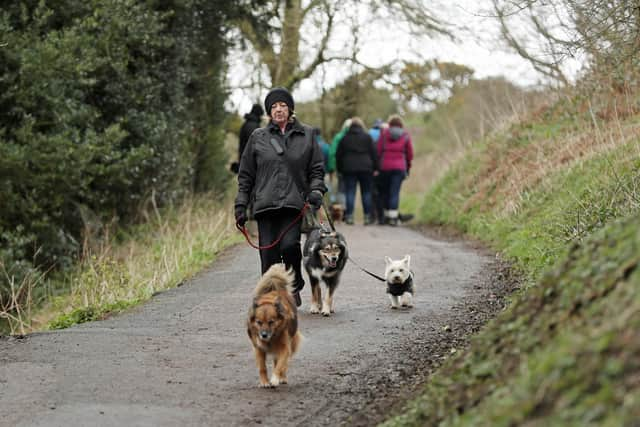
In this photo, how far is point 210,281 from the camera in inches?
511

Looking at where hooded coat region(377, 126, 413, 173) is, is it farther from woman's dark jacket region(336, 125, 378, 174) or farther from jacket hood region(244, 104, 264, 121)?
jacket hood region(244, 104, 264, 121)

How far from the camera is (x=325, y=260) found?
31.9 ft

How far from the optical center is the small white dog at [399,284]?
10.3 metres

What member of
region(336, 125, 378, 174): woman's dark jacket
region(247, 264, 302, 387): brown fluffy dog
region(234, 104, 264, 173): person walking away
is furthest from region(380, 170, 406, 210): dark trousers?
region(247, 264, 302, 387): brown fluffy dog

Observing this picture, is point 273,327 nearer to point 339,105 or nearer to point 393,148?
point 393,148

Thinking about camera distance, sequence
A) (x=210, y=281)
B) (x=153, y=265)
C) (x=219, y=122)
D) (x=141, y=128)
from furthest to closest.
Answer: (x=219, y=122)
(x=141, y=128)
(x=153, y=265)
(x=210, y=281)

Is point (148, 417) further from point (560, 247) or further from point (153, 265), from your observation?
point (153, 265)

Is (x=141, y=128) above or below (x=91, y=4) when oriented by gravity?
below

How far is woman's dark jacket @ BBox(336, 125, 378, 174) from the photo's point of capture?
70.2 ft

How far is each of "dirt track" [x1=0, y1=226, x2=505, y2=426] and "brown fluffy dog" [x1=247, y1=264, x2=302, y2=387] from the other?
17 cm

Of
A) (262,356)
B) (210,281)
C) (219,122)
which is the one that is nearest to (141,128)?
(219,122)

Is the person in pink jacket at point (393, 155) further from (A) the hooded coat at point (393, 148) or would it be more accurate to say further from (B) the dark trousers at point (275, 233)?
(B) the dark trousers at point (275, 233)

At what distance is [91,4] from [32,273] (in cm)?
538

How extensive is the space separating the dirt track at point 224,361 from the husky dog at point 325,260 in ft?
1.01
